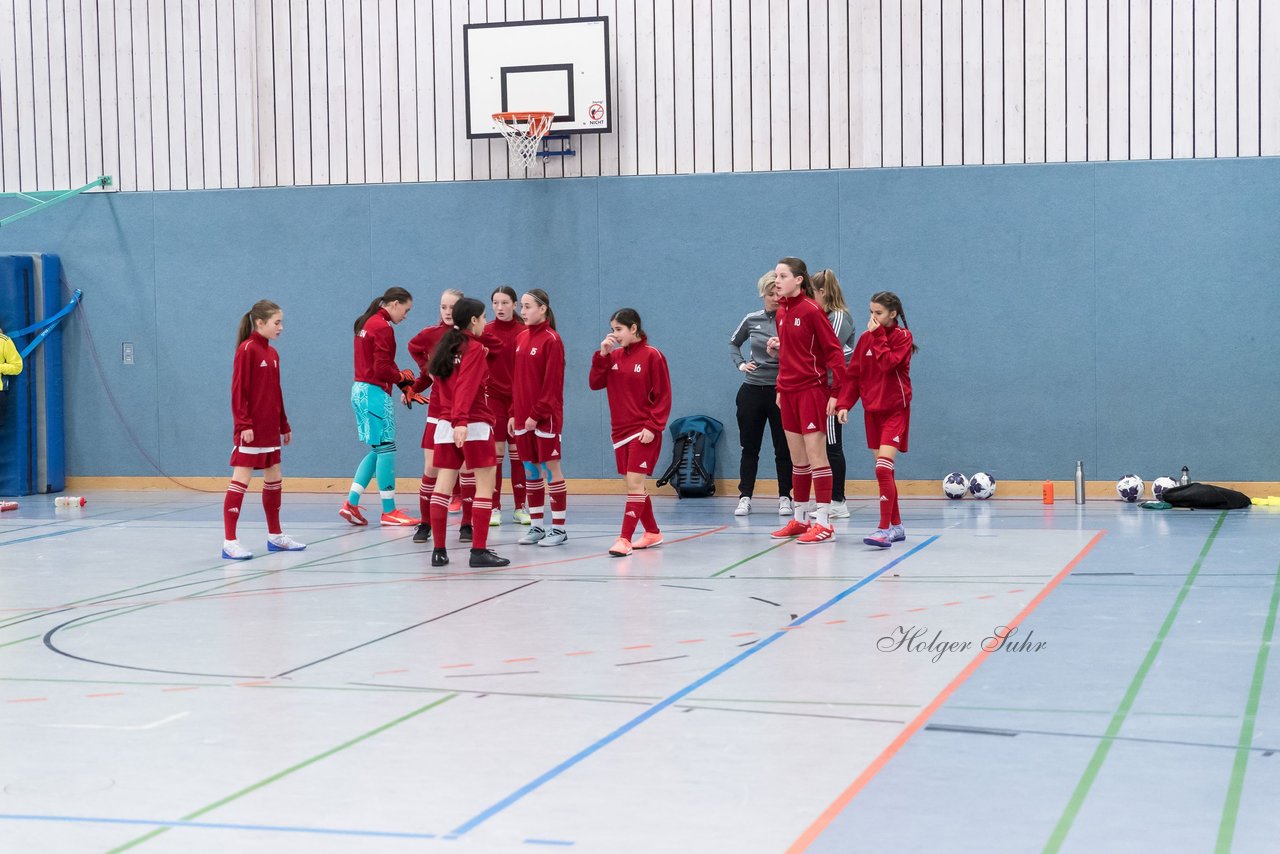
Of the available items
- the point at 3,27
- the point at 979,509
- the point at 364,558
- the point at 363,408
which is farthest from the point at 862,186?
the point at 3,27

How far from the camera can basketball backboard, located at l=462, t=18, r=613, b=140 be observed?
46.3 feet

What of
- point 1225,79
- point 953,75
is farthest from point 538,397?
point 1225,79

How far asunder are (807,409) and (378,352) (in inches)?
132

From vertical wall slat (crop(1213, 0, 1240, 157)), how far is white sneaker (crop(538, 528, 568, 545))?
694 centimetres

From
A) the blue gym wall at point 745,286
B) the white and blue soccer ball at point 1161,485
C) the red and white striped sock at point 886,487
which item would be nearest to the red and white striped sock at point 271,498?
the red and white striped sock at point 886,487

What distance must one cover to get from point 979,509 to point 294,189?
24.8 ft

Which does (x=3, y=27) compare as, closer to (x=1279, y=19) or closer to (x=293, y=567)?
(x=293, y=567)

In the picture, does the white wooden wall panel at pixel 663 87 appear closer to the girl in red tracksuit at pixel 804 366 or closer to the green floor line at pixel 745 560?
the girl in red tracksuit at pixel 804 366

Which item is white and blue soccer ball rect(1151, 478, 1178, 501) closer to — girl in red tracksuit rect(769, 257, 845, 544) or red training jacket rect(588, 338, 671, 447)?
girl in red tracksuit rect(769, 257, 845, 544)

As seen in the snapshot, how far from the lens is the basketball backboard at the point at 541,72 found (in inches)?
555

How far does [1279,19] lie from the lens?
12805 mm

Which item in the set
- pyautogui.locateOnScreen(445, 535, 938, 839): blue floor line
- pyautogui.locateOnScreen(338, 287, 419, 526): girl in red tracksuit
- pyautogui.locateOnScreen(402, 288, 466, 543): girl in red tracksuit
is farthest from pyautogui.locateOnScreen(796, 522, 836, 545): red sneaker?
pyautogui.locateOnScreen(338, 287, 419, 526): girl in red tracksuit

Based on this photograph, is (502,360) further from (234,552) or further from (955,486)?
(955,486)

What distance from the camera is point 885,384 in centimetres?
995
